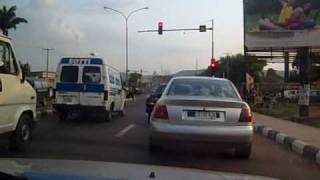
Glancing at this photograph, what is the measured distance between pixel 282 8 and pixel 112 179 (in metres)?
36.9

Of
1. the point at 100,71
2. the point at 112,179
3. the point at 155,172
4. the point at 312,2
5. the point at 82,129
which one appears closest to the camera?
the point at 112,179

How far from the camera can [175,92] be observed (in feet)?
37.3

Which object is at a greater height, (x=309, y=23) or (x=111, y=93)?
(x=309, y=23)

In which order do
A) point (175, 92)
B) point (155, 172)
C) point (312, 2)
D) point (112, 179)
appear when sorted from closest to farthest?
1. point (112, 179)
2. point (155, 172)
3. point (175, 92)
4. point (312, 2)

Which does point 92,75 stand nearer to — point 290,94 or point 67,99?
point 67,99

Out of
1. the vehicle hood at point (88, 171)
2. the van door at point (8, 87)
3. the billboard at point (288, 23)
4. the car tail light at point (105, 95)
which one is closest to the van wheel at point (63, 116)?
the car tail light at point (105, 95)

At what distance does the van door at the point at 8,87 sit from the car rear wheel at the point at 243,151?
4099 mm

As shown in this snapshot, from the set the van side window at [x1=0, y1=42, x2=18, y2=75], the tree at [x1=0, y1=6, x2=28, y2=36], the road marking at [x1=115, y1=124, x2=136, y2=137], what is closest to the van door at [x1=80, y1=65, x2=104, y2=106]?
the road marking at [x1=115, y1=124, x2=136, y2=137]

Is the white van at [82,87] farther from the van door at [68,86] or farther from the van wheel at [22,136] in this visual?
the van wheel at [22,136]

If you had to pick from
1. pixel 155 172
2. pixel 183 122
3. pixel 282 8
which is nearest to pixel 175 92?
pixel 183 122

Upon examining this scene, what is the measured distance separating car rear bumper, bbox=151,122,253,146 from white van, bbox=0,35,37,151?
9.20 ft

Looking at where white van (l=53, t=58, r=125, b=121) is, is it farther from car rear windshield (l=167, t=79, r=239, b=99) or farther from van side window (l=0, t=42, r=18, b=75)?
car rear windshield (l=167, t=79, r=239, b=99)

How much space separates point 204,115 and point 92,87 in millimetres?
10554

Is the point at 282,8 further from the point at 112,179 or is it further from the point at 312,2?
the point at 112,179
